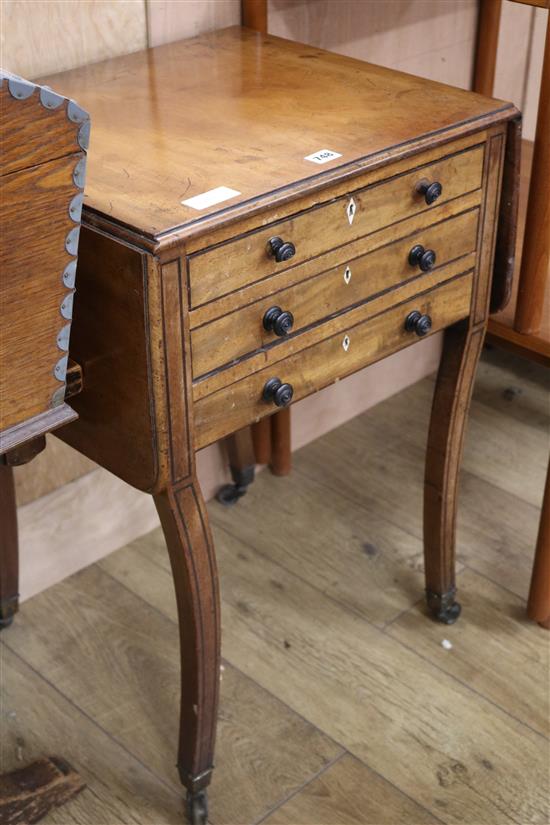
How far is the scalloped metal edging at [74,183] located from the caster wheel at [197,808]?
0.61 metres

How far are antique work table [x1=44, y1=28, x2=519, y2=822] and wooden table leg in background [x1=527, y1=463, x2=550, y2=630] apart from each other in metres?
0.26

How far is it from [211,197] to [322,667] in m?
0.85

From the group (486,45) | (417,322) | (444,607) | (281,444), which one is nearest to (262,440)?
(281,444)

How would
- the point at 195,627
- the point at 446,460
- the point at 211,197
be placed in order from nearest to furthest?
1. the point at 211,197
2. the point at 195,627
3. the point at 446,460

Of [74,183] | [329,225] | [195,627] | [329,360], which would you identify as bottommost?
[195,627]

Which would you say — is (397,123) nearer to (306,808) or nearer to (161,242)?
(161,242)

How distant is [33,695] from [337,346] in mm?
737

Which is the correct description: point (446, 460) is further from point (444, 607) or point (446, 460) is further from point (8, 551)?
point (8, 551)

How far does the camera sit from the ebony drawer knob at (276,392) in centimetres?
138

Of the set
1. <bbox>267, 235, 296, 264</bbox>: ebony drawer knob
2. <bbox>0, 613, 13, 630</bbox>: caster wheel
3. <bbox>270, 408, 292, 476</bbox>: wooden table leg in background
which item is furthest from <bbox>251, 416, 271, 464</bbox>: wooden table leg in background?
<bbox>267, 235, 296, 264</bbox>: ebony drawer knob

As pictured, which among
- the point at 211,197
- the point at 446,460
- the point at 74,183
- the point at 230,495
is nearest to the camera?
the point at 74,183

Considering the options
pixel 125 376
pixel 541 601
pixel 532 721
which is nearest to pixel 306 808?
pixel 532 721

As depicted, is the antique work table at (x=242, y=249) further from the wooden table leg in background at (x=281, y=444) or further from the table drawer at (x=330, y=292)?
the wooden table leg in background at (x=281, y=444)

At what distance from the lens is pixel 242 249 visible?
126 centimetres
